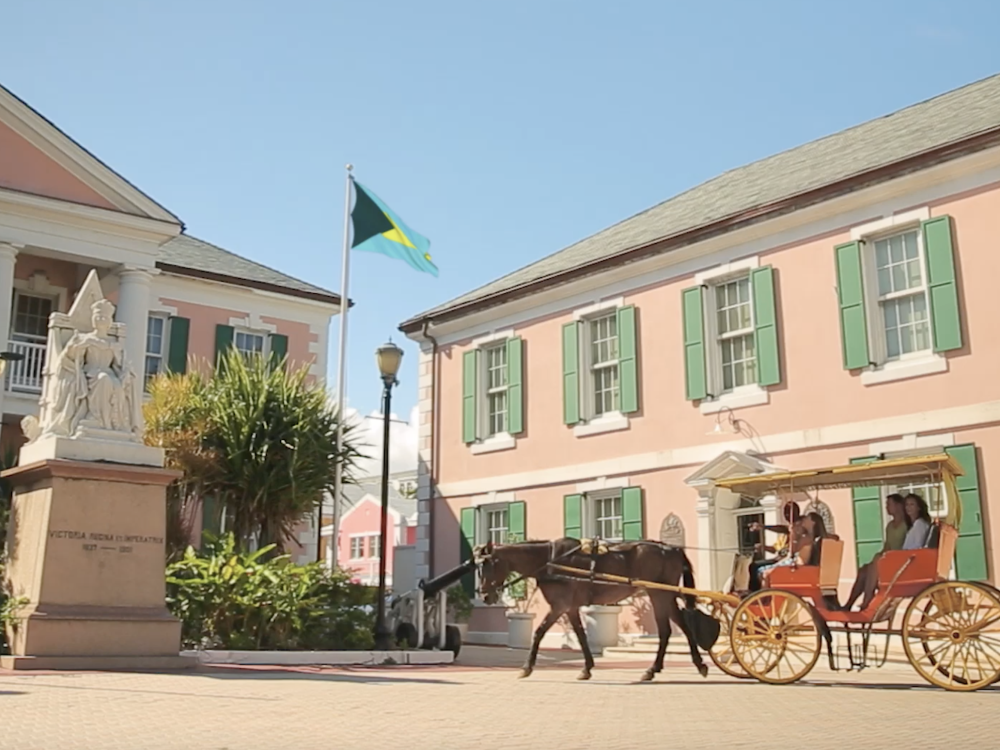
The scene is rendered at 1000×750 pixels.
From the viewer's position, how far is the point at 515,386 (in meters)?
22.1

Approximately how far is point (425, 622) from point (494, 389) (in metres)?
7.36

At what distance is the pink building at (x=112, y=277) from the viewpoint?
76.7 feet

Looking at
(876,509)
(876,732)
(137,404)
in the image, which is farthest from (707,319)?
(876,732)

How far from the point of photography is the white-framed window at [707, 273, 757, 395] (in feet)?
60.4

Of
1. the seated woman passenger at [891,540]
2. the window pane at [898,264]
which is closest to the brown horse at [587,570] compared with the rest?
the seated woman passenger at [891,540]

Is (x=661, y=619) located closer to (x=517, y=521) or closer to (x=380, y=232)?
(x=517, y=521)

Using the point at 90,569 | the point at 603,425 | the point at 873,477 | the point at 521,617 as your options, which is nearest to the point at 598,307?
the point at 603,425

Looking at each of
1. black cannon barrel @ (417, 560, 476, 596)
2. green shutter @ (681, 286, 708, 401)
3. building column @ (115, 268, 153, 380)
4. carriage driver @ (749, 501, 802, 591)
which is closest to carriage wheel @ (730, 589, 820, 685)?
carriage driver @ (749, 501, 802, 591)

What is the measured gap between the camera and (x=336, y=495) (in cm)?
1998

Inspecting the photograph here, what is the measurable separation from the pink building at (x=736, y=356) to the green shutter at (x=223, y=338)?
5.71m

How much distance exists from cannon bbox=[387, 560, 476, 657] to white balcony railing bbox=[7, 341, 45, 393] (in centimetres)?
1238

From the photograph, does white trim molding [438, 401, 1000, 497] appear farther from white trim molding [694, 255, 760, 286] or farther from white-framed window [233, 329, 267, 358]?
white-framed window [233, 329, 267, 358]

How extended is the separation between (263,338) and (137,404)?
52.3 ft

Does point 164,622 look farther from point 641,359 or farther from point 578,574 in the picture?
point 641,359
